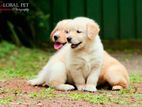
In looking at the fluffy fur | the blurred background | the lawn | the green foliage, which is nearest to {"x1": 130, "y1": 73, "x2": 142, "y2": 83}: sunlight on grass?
the lawn

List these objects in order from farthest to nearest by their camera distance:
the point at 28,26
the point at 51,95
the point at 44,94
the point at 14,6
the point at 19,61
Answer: the point at 28,26 → the point at 14,6 → the point at 19,61 → the point at 44,94 → the point at 51,95

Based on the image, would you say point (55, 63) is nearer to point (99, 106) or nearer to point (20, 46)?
point (99, 106)

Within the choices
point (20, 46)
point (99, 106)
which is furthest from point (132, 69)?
point (99, 106)

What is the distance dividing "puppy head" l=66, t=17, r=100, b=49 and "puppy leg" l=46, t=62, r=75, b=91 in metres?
0.41

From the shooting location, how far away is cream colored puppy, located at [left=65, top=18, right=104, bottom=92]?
8.43 m

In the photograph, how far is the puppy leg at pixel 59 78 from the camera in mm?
8648

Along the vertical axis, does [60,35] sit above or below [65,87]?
above

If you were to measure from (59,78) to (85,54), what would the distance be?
1.59 feet

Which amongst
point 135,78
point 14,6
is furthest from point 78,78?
point 14,6

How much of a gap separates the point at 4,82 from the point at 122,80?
72.1 inches

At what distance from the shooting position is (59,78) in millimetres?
8656

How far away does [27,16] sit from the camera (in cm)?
1523

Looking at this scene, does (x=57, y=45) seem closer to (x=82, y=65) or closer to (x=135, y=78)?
(x=82, y=65)

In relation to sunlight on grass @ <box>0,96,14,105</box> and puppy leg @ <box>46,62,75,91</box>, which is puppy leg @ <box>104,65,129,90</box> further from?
sunlight on grass @ <box>0,96,14,105</box>
